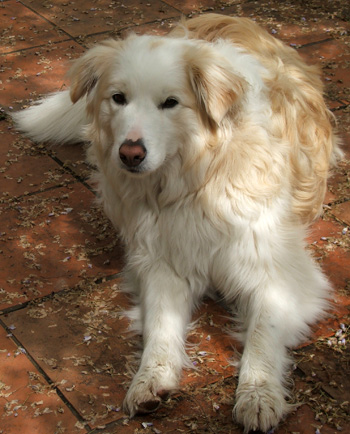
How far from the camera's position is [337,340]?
3479mm

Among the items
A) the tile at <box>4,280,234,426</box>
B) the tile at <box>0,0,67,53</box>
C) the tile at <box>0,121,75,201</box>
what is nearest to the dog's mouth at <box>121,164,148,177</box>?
the tile at <box>4,280,234,426</box>

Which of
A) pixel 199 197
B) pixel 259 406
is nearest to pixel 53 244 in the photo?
pixel 199 197

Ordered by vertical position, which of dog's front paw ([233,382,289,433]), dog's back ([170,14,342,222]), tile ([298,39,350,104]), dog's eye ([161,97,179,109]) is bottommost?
dog's front paw ([233,382,289,433])

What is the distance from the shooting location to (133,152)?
3240 mm

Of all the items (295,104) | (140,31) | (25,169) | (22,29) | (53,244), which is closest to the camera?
(295,104)

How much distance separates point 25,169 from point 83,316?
4.89ft

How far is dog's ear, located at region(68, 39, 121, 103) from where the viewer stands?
3.61 metres

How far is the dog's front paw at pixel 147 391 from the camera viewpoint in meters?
3.08

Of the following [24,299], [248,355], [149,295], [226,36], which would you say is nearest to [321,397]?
[248,355]

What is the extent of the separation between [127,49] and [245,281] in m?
1.22

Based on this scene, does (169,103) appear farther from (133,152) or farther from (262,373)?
(262,373)

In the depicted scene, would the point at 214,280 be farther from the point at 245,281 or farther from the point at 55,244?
the point at 55,244

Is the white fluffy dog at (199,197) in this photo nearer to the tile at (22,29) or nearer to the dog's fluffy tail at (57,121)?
the dog's fluffy tail at (57,121)

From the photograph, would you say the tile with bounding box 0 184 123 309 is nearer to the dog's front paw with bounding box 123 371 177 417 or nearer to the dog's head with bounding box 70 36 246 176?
the dog's head with bounding box 70 36 246 176
